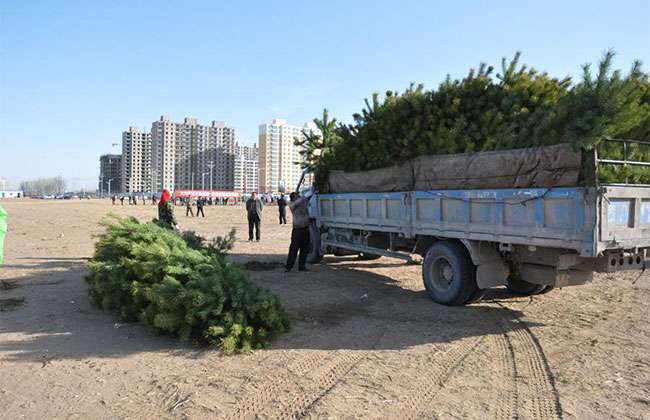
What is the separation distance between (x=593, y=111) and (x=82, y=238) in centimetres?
1760

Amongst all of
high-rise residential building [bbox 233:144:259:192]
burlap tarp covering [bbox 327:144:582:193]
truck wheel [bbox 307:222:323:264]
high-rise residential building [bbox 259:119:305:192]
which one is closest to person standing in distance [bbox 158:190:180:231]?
truck wheel [bbox 307:222:323:264]

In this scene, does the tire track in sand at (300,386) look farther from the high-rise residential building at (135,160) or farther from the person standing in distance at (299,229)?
the high-rise residential building at (135,160)

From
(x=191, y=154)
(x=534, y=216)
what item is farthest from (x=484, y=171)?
(x=191, y=154)

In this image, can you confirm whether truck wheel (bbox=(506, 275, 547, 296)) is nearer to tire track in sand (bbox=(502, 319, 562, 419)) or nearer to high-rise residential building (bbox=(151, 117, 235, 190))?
tire track in sand (bbox=(502, 319, 562, 419))

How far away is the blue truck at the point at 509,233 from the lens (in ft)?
17.6

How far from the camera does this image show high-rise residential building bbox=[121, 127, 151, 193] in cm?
12594

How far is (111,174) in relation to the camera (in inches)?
5472

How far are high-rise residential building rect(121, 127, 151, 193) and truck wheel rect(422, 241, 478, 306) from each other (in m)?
127

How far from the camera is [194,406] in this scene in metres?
Result: 3.84

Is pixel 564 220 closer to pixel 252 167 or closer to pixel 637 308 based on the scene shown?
pixel 637 308

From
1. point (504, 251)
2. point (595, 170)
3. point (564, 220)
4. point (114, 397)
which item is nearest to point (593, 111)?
point (595, 170)

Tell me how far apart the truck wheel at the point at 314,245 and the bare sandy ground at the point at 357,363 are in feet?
10.8

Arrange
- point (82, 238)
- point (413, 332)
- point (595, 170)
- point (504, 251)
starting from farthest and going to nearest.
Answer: point (82, 238), point (504, 251), point (413, 332), point (595, 170)

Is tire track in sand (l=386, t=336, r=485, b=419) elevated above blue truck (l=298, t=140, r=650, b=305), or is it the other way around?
blue truck (l=298, t=140, r=650, b=305)
